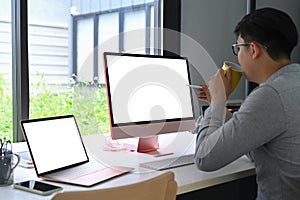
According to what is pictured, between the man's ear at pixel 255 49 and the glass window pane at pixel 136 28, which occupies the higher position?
the glass window pane at pixel 136 28

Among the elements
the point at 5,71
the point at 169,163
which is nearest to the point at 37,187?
the point at 169,163

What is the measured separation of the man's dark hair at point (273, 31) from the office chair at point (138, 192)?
0.70 metres

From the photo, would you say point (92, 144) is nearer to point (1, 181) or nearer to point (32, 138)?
point (32, 138)

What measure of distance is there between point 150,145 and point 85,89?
0.73 m

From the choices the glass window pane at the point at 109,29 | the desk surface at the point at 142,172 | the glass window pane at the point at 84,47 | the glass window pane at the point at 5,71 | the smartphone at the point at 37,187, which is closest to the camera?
the smartphone at the point at 37,187

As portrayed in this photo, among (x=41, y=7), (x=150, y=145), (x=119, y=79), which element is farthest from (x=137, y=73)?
(x=41, y=7)

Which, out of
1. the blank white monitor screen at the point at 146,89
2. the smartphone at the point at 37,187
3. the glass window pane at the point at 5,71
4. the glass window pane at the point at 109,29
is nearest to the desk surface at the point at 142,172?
the smartphone at the point at 37,187

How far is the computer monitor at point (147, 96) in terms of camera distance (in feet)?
5.82

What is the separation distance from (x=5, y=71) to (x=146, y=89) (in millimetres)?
894

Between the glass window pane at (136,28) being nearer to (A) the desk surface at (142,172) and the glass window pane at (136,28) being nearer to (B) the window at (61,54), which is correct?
(B) the window at (61,54)

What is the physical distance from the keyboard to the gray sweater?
180 millimetres

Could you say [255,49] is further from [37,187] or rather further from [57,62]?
[57,62]

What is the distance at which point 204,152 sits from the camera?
1.48 m

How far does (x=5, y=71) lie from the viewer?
2.31 m
